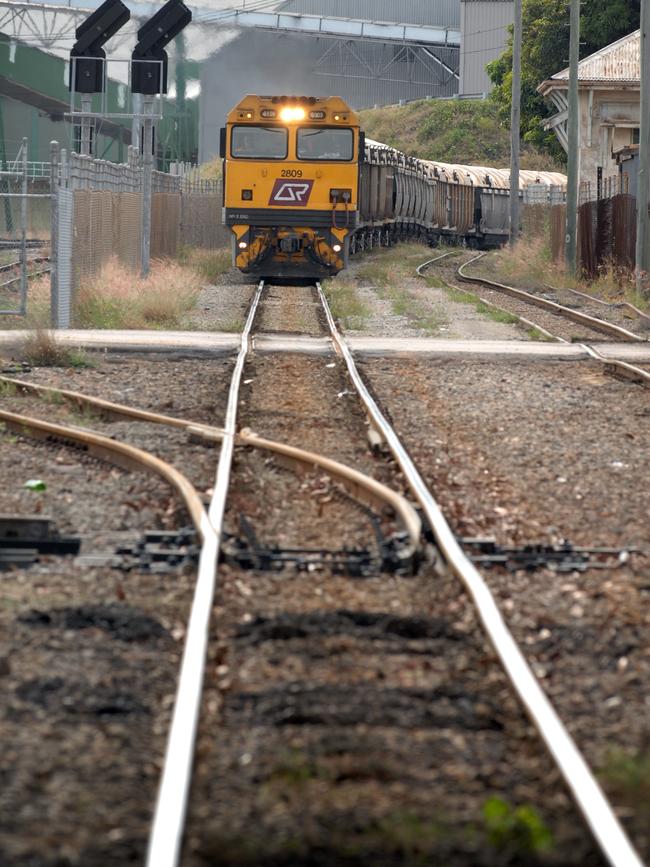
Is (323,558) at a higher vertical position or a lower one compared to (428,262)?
lower

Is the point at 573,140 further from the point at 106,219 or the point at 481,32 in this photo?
the point at 481,32

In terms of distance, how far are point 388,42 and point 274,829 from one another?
8241 cm

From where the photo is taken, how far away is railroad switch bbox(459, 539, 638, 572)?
6.41 metres

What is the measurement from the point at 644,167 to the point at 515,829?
22217 millimetres

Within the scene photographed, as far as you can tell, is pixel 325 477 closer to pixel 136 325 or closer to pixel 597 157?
pixel 136 325

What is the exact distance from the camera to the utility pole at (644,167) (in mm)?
24156

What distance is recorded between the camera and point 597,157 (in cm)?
4550

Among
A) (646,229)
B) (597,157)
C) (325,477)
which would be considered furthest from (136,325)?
(597,157)

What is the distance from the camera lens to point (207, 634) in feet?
16.7

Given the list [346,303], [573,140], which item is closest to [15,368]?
[346,303]

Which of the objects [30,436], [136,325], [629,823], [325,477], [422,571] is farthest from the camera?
[136,325]

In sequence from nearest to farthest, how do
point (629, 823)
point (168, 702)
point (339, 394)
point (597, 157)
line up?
1. point (629, 823)
2. point (168, 702)
3. point (339, 394)
4. point (597, 157)

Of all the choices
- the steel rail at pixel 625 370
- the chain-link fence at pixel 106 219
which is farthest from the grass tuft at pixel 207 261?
the steel rail at pixel 625 370

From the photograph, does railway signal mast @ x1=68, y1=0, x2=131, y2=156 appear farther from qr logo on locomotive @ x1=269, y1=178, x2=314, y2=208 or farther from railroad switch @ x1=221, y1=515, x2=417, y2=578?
railroad switch @ x1=221, y1=515, x2=417, y2=578
